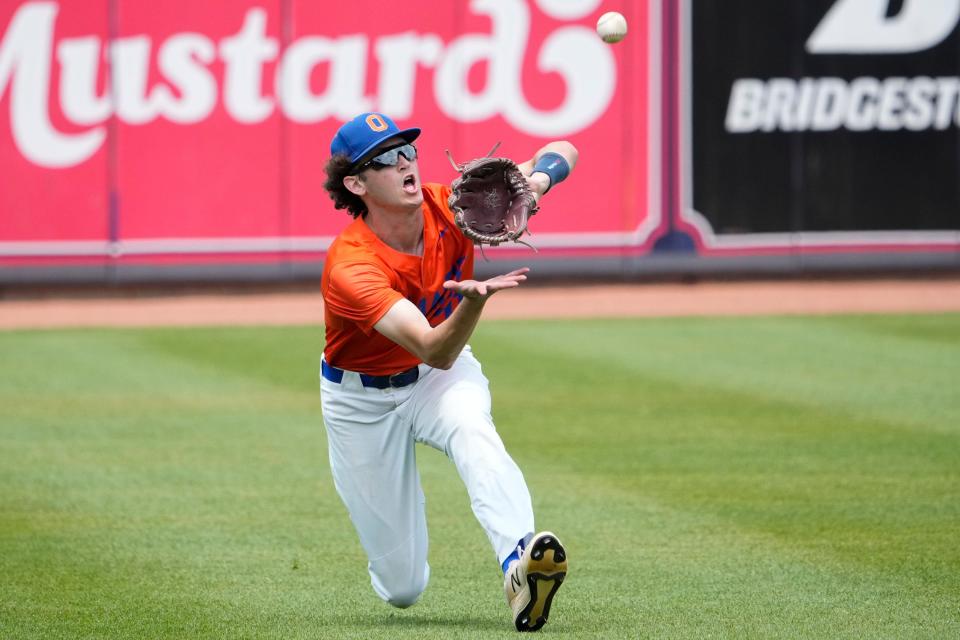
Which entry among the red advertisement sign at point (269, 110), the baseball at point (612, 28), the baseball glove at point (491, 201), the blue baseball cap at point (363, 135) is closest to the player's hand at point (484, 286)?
the baseball glove at point (491, 201)

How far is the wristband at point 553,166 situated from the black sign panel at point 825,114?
40.9 feet

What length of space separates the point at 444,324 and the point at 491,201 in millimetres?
651

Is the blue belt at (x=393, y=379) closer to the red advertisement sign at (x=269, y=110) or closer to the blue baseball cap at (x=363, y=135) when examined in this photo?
the blue baseball cap at (x=363, y=135)

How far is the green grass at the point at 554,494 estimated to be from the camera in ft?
19.1

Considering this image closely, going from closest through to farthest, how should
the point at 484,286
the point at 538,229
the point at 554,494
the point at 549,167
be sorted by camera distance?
1. the point at 484,286
2. the point at 549,167
3. the point at 554,494
4. the point at 538,229

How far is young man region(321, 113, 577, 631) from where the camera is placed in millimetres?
5277

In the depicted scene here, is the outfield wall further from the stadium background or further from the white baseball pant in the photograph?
the white baseball pant

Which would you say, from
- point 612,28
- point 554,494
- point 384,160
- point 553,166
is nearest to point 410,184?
point 384,160

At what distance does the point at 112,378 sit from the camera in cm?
1237

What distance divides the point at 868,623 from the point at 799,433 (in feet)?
14.1

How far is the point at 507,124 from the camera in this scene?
59.7ft

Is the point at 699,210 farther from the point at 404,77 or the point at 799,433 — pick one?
the point at 799,433

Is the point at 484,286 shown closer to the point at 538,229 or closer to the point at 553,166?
the point at 553,166

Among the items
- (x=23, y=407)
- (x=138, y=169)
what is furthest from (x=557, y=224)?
(x=23, y=407)
